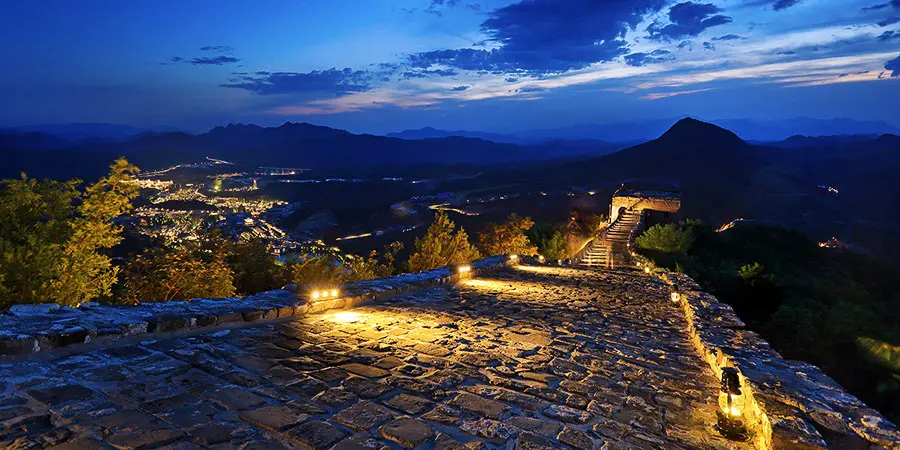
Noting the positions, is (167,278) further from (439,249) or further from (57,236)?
(439,249)

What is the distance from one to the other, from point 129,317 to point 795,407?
621cm

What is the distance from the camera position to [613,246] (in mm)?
22406

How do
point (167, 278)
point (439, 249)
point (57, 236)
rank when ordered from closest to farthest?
1. point (57, 236)
2. point (167, 278)
3. point (439, 249)

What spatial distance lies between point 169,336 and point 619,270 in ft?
44.2

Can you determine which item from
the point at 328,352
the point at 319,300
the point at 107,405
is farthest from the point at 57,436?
the point at 319,300

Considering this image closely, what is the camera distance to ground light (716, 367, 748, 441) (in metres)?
3.73

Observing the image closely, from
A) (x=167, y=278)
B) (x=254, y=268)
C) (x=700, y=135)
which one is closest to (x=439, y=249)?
(x=254, y=268)

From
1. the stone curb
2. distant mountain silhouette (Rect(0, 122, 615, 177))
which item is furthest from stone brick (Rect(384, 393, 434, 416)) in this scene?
distant mountain silhouette (Rect(0, 122, 615, 177))

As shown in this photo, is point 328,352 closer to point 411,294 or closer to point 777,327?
point 411,294

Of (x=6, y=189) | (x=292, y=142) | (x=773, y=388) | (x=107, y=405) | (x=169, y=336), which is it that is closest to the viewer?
(x=107, y=405)

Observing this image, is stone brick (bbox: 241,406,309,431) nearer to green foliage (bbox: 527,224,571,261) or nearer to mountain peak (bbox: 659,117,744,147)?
green foliage (bbox: 527,224,571,261)

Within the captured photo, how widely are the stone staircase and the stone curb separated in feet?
41.1

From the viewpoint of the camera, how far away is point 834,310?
584 inches

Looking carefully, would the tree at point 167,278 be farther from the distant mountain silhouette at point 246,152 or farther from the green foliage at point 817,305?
the distant mountain silhouette at point 246,152
